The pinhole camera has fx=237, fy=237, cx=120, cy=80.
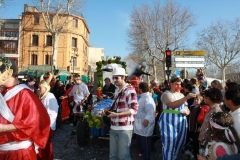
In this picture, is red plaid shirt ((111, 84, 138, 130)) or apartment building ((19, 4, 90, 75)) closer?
red plaid shirt ((111, 84, 138, 130))

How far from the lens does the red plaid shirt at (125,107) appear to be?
358 cm

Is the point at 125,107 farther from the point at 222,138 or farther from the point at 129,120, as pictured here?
the point at 222,138

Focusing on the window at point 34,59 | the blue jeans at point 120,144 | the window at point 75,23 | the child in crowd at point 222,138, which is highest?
the window at point 75,23

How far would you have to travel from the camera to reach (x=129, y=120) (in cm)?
363

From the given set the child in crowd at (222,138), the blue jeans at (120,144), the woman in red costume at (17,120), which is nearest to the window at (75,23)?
the blue jeans at (120,144)

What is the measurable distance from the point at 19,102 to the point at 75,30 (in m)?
40.9

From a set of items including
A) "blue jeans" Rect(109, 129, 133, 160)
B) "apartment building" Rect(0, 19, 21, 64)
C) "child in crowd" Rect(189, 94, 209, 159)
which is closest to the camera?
"blue jeans" Rect(109, 129, 133, 160)

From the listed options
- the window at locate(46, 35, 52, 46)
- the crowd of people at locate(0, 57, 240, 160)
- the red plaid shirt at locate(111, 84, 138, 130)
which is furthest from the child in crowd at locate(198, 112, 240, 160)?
the window at locate(46, 35, 52, 46)

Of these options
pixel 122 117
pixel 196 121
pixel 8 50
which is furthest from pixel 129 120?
pixel 8 50

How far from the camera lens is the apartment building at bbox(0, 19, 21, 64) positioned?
37.4 meters

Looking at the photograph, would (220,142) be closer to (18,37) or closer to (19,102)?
(19,102)

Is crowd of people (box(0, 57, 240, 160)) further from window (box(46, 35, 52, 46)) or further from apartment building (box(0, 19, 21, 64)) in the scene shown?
apartment building (box(0, 19, 21, 64))

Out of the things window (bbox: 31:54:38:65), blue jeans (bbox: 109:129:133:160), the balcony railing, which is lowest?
blue jeans (bbox: 109:129:133:160)

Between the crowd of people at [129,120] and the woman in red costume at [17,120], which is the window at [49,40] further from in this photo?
the woman in red costume at [17,120]
